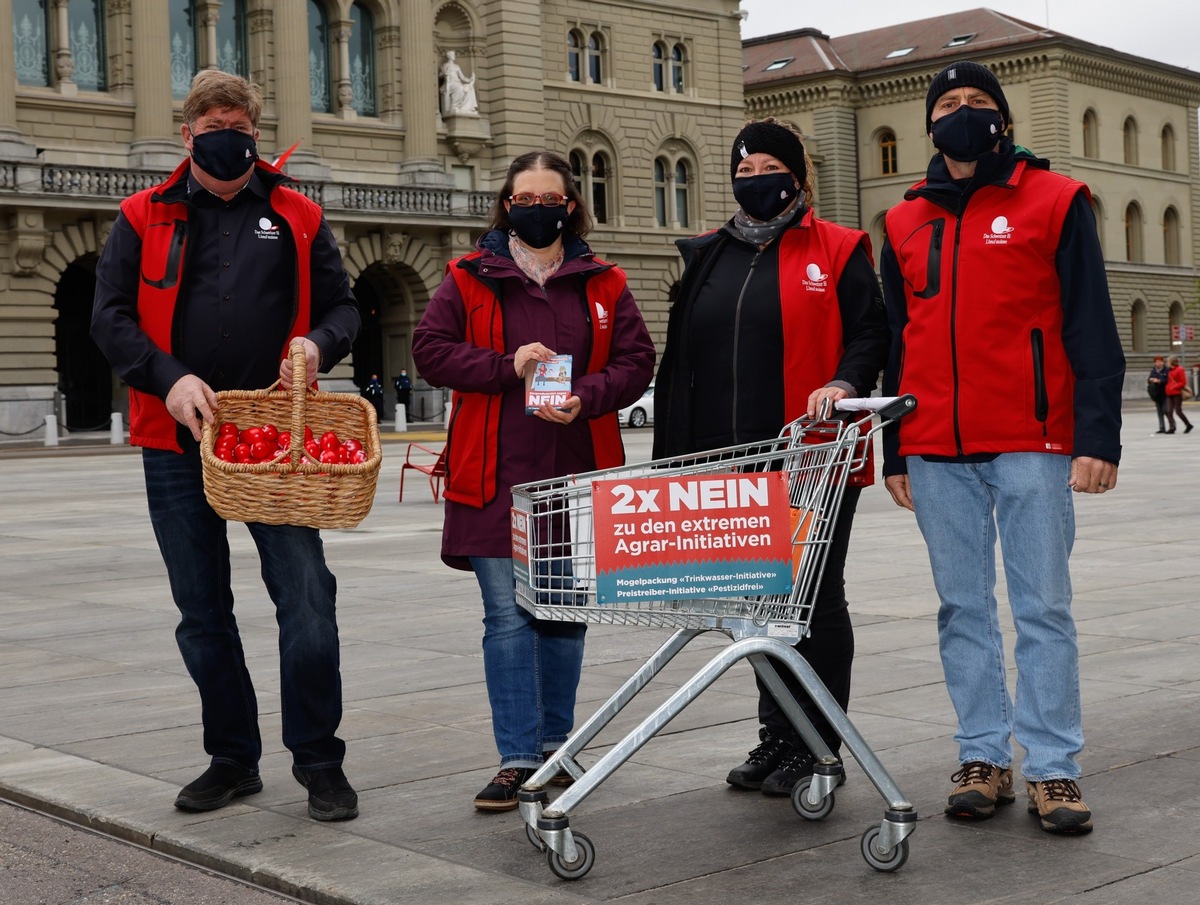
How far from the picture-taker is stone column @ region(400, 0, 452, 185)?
47062 millimetres

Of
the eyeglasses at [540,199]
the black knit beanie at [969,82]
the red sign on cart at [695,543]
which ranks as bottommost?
the red sign on cart at [695,543]

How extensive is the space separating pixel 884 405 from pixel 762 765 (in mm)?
1360

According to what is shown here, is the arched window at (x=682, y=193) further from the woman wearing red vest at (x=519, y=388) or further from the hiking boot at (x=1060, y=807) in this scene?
the hiking boot at (x=1060, y=807)

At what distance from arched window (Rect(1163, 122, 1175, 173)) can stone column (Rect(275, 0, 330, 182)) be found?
146 feet

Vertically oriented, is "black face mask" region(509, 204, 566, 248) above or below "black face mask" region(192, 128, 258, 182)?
below

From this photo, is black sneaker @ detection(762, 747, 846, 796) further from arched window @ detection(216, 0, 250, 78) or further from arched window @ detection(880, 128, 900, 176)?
arched window @ detection(880, 128, 900, 176)

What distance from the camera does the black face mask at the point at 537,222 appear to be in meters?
5.40

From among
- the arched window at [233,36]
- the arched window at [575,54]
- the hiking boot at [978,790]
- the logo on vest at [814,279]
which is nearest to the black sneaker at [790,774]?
the hiking boot at [978,790]

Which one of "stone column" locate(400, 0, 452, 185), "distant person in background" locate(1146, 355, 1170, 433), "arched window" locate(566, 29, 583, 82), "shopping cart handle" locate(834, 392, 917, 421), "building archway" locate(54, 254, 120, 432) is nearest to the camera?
"shopping cart handle" locate(834, 392, 917, 421)

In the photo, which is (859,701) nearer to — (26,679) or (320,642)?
(320,642)

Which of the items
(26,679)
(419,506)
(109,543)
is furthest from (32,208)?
(26,679)

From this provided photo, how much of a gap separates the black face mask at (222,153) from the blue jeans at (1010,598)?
2271 millimetres

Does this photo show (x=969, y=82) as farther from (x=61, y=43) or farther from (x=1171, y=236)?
(x=1171, y=236)

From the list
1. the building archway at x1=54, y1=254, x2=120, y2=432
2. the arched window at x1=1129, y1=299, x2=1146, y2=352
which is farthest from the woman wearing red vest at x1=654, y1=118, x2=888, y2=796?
the arched window at x1=1129, y1=299, x2=1146, y2=352
